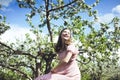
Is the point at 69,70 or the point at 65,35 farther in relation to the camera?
the point at 65,35

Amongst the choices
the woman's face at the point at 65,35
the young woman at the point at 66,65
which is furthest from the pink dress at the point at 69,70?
the woman's face at the point at 65,35

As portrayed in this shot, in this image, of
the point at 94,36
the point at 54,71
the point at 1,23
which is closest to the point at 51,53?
the point at 94,36

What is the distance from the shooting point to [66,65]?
5910mm

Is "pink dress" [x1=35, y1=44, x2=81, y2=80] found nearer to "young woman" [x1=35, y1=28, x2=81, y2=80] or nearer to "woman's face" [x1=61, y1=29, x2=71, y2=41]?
"young woman" [x1=35, y1=28, x2=81, y2=80]

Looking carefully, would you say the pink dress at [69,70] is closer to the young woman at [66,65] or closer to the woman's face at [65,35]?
the young woman at [66,65]

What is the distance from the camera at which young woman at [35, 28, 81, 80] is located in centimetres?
571

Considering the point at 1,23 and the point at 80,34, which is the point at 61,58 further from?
the point at 1,23

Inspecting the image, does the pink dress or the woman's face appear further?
the woman's face

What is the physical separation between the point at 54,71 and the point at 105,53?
811 inches

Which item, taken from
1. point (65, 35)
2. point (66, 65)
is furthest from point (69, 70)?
point (65, 35)

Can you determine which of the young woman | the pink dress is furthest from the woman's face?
the pink dress

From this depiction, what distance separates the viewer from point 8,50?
90.4 feet

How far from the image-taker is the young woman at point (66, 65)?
18.7ft

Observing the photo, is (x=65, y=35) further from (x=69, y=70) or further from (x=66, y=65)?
(x=69, y=70)
